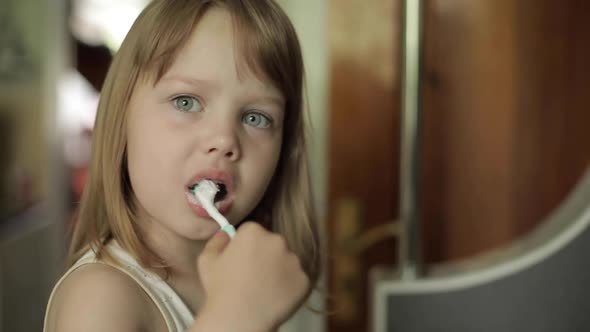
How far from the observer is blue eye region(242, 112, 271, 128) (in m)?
0.43

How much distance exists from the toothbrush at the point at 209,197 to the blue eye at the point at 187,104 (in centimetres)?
4

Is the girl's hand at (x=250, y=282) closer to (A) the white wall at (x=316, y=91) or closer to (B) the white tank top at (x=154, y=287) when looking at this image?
(B) the white tank top at (x=154, y=287)

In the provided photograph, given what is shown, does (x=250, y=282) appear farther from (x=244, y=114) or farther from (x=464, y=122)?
(x=464, y=122)

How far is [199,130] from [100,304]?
11 cm

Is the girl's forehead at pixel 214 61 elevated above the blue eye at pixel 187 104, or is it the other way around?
the girl's forehead at pixel 214 61

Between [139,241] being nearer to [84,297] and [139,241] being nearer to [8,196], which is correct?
[84,297]

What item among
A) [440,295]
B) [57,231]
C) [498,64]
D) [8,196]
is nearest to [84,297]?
[440,295]

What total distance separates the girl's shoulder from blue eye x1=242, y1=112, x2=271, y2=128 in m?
0.12

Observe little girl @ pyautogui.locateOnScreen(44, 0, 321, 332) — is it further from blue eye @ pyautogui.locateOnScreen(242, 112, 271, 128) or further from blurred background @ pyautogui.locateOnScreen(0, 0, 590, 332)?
blurred background @ pyautogui.locateOnScreen(0, 0, 590, 332)

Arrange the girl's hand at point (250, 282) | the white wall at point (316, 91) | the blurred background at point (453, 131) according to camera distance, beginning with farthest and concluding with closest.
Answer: the blurred background at point (453, 131), the white wall at point (316, 91), the girl's hand at point (250, 282)

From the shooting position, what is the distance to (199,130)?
0.41 metres

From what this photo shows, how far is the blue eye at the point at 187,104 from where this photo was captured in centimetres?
41

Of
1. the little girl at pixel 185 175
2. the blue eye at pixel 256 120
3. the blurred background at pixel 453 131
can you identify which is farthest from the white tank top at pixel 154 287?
the blurred background at pixel 453 131

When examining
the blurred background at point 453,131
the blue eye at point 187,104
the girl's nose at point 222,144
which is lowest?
the blurred background at point 453,131
